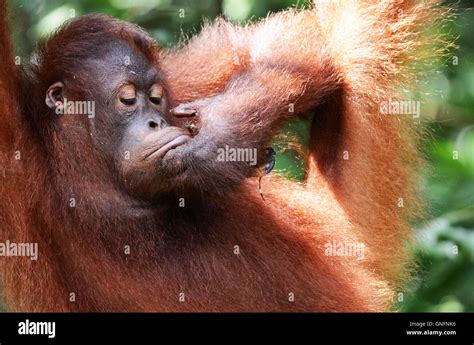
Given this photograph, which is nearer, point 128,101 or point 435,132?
point 128,101

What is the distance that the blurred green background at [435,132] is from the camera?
6.29m

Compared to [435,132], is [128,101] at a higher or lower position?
lower

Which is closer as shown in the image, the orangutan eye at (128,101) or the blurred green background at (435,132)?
the orangutan eye at (128,101)

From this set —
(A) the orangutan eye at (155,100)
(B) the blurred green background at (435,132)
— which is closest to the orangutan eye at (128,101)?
(A) the orangutan eye at (155,100)

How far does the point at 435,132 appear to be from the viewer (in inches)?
250

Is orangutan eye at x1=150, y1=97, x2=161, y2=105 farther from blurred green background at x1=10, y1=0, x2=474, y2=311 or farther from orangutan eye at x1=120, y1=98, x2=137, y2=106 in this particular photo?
blurred green background at x1=10, y1=0, x2=474, y2=311

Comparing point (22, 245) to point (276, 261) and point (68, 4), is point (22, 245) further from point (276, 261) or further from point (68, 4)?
point (68, 4)

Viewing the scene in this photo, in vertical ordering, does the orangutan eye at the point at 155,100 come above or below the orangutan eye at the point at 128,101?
above

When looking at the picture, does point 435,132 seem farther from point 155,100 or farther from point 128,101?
point 128,101

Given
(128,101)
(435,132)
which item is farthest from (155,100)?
(435,132)

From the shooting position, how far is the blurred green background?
629 centimetres

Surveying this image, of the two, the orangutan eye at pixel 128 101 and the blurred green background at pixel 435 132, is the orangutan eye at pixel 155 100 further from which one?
the blurred green background at pixel 435 132

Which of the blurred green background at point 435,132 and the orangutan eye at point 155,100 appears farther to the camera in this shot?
the blurred green background at point 435,132

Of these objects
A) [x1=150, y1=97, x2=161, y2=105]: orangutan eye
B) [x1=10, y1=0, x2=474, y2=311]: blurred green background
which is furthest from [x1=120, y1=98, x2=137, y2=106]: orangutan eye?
[x1=10, y1=0, x2=474, y2=311]: blurred green background
